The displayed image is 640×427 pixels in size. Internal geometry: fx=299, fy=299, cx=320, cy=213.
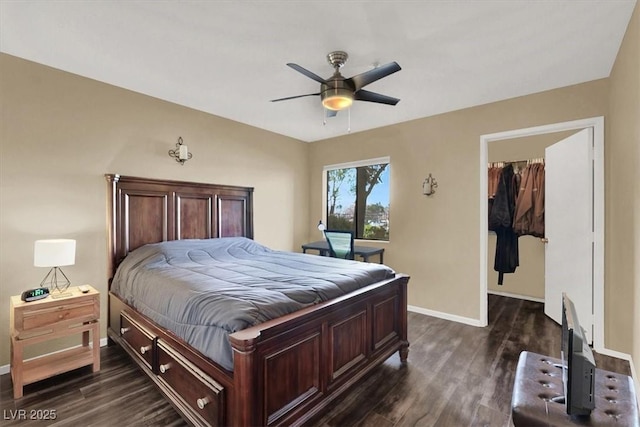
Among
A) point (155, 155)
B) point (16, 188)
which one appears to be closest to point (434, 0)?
point (155, 155)

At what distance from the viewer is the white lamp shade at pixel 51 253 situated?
2.28 metres

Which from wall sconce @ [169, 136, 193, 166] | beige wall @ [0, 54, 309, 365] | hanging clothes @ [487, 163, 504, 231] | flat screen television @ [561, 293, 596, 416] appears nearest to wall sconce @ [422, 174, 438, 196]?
hanging clothes @ [487, 163, 504, 231]

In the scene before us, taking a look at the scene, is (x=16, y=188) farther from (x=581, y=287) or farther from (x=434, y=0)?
(x=581, y=287)

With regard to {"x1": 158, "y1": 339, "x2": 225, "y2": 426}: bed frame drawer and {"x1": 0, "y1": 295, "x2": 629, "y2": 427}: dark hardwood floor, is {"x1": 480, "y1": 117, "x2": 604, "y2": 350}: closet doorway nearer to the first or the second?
{"x1": 0, "y1": 295, "x2": 629, "y2": 427}: dark hardwood floor

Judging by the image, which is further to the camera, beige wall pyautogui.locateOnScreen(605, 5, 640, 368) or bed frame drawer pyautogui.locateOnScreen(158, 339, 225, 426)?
beige wall pyautogui.locateOnScreen(605, 5, 640, 368)

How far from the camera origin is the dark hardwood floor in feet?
6.32

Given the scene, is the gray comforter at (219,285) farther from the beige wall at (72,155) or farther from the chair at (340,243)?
the chair at (340,243)

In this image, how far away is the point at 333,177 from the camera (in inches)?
207

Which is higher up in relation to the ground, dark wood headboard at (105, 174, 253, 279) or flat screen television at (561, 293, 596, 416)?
dark wood headboard at (105, 174, 253, 279)

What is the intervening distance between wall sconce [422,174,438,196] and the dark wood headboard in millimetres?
2418

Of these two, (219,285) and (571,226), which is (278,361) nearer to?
(219,285)

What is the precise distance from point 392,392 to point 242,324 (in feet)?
4.54

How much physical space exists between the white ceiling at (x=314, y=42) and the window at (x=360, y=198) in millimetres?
1593

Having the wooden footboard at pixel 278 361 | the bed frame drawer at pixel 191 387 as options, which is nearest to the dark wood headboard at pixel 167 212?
the wooden footboard at pixel 278 361
